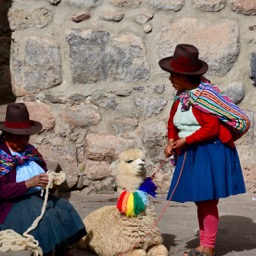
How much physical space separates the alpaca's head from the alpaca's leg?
412 millimetres

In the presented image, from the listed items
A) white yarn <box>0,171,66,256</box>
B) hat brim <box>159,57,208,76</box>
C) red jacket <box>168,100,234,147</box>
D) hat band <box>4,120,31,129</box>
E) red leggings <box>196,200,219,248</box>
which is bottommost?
red leggings <box>196,200,219,248</box>

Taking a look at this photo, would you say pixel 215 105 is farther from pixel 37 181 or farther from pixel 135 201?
pixel 37 181

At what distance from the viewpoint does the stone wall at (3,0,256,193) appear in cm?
645

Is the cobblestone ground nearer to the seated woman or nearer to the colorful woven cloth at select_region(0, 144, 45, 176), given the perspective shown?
the seated woman

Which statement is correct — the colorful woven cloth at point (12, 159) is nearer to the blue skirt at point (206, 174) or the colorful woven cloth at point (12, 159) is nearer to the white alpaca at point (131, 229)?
the white alpaca at point (131, 229)

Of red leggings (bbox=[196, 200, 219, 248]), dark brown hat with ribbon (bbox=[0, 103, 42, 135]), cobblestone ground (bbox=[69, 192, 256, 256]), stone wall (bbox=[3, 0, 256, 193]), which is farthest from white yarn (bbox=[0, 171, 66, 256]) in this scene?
stone wall (bbox=[3, 0, 256, 193])

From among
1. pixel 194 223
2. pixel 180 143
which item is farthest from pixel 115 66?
pixel 180 143

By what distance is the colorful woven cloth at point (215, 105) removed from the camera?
4.73 m

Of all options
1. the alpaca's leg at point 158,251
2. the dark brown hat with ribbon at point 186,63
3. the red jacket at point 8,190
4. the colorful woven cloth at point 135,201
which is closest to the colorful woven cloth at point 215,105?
the dark brown hat with ribbon at point 186,63

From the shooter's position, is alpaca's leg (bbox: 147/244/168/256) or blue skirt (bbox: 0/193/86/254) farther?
alpaca's leg (bbox: 147/244/168/256)

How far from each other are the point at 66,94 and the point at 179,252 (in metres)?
2.03

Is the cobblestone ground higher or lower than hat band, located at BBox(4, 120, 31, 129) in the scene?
lower

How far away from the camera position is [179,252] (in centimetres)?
512

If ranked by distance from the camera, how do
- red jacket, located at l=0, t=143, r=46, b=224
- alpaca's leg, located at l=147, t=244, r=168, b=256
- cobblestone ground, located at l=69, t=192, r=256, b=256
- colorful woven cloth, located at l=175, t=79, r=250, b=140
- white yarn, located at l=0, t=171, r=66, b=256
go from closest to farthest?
white yarn, located at l=0, t=171, r=66, b=256
red jacket, located at l=0, t=143, r=46, b=224
colorful woven cloth, located at l=175, t=79, r=250, b=140
alpaca's leg, located at l=147, t=244, r=168, b=256
cobblestone ground, located at l=69, t=192, r=256, b=256
